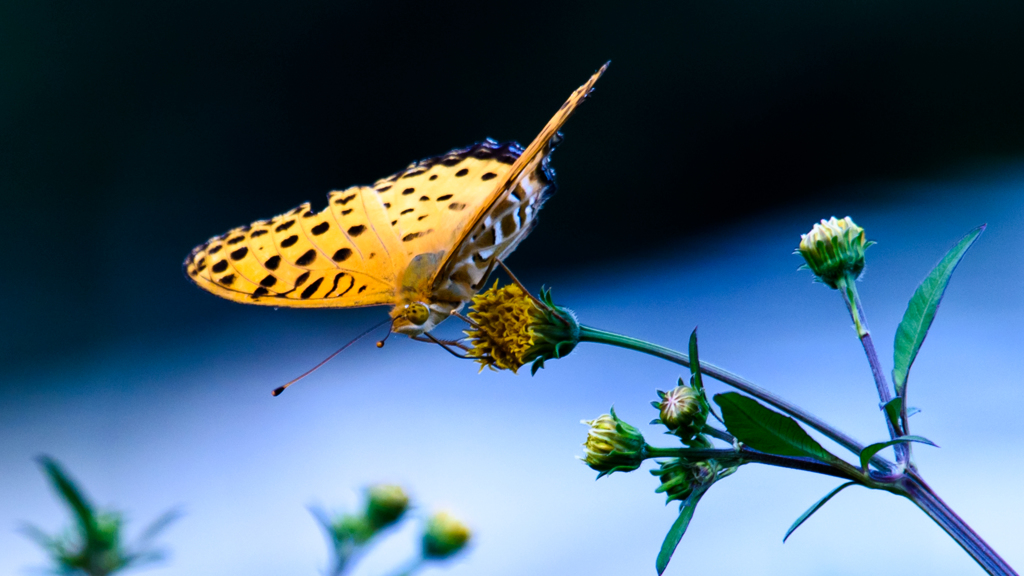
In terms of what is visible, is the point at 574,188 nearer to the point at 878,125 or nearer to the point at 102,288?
the point at 878,125

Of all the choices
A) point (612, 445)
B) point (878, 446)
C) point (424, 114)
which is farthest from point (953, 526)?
point (424, 114)

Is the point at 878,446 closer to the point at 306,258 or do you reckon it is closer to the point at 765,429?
the point at 765,429

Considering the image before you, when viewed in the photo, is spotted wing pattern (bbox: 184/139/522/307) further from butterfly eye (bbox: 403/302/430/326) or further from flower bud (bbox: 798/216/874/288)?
flower bud (bbox: 798/216/874/288)

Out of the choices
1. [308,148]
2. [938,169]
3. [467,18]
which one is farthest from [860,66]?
[308,148]

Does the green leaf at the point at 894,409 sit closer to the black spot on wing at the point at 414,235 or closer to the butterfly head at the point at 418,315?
the butterfly head at the point at 418,315

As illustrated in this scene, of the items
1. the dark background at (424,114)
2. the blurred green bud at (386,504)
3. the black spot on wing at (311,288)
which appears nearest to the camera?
the black spot on wing at (311,288)

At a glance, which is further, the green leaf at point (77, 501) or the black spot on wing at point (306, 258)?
the black spot on wing at point (306, 258)

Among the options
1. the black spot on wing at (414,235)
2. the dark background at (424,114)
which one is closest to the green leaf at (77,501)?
the black spot on wing at (414,235)
